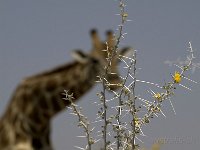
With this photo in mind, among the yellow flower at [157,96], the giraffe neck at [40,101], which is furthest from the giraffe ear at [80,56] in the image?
the yellow flower at [157,96]

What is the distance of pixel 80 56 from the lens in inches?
424

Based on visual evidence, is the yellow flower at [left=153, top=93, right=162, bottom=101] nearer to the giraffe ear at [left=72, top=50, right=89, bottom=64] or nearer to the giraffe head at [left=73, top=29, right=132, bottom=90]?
the giraffe head at [left=73, top=29, right=132, bottom=90]

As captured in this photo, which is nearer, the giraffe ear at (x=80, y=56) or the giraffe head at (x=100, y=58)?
the giraffe head at (x=100, y=58)

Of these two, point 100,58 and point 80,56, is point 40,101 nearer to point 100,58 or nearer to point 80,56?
point 80,56

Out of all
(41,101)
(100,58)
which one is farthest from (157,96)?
(100,58)

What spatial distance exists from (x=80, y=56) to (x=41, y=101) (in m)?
1.46

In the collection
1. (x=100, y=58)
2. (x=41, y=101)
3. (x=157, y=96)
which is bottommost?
(x=157, y=96)

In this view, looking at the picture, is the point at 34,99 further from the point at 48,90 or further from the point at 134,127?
the point at 134,127

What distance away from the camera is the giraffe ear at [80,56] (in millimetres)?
10625

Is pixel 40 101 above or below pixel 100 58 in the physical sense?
below

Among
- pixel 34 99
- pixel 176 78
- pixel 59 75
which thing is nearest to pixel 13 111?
pixel 34 99

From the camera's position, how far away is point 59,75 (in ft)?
33.8

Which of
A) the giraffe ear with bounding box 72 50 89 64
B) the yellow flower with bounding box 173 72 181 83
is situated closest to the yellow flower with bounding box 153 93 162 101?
the yellow flower with bounding box 173 72 181 83

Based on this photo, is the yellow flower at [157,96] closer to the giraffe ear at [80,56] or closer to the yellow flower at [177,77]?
the yellow flower at [177,77]
